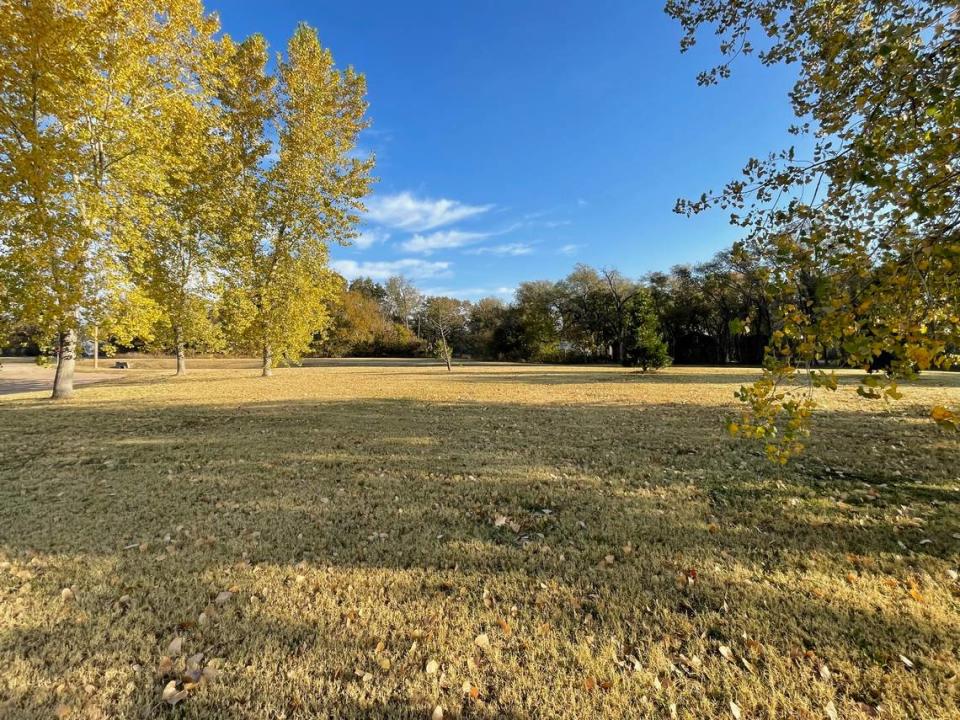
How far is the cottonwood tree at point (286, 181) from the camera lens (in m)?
15.7

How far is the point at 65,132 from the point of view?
8.63 meters

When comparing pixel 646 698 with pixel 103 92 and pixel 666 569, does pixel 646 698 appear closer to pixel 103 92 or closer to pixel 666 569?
pixel 666 569

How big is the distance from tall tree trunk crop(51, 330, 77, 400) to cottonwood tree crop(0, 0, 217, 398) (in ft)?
4.22

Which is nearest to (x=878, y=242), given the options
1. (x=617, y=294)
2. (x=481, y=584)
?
(x=481, y=584)

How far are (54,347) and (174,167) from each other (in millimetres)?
5762

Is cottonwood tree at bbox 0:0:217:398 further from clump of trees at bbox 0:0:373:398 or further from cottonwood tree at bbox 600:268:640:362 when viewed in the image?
cottonwood tree at bbox 600:268:640:362

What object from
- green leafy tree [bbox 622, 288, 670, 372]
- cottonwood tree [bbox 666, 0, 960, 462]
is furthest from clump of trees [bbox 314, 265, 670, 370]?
cottonwood tree [bbox 666, 0, 960, 462]

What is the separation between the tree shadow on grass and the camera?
1.92 m

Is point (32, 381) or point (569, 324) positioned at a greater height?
point (569, 324)

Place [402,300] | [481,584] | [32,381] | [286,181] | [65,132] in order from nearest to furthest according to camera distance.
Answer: [481,584] → [65,132] → [286,181] → [32,381] → [402,300]

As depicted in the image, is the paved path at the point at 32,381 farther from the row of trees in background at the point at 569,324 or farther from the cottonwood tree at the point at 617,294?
the cottonwood tree at the point at 617,294

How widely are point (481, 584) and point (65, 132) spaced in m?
12.1

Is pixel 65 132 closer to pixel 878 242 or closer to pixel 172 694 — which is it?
pixel 172 694

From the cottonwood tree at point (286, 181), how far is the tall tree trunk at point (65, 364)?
5.51m
